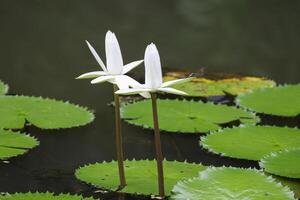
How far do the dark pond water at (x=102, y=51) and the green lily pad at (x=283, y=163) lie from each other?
0.16m

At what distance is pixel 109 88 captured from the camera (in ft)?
11.1

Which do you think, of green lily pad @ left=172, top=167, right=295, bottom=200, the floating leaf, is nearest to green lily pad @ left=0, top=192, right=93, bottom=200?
green lily pad @ left=172, top=167, right=295, bottom=200

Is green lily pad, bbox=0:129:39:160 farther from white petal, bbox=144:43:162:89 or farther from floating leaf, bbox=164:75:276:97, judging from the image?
floating leaf, bbox=164:75:276:97

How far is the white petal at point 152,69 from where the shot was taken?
6.03ft

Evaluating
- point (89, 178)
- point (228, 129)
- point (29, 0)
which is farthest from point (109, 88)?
point (29, 0)

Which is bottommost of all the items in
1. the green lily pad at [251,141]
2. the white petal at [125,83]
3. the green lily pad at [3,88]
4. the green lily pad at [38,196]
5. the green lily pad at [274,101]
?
the green lily pad at [38,196]

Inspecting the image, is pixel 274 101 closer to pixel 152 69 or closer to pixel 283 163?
pixel 283 163

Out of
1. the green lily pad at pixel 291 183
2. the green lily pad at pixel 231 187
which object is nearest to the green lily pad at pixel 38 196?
the green lily pad at pixel 231 187

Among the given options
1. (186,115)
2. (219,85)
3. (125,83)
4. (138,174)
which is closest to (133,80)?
(125,83)

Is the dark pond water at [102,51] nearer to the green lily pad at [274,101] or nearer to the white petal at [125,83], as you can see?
the green lily pad at [274,101]

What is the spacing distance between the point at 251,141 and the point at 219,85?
89cm

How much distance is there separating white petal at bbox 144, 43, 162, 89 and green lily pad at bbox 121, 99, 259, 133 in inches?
34.3

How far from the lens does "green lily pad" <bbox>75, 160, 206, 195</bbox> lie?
80.7 inches

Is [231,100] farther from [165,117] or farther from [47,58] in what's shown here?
[47,58]
